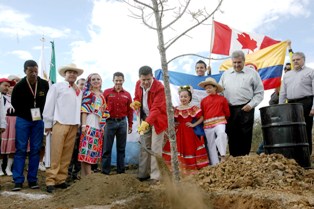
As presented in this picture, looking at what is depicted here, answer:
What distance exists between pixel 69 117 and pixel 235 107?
2518 millimetres

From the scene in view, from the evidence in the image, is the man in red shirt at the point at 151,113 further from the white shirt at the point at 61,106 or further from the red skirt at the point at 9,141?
the red skirt at the point at 9,141

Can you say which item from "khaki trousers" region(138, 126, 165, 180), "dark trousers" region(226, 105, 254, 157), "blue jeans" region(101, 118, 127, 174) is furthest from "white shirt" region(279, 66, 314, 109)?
"blue jeans" region(101, 118, 127, 174)

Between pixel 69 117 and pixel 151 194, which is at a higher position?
pixel 69 117

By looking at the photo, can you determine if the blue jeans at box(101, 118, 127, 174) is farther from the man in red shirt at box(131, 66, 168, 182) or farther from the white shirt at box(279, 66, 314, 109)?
the white shirt at box(279, 66, 314, 109)

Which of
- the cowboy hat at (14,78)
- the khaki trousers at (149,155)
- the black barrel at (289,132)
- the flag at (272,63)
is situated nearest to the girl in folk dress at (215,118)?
the black barrel at (289,132)

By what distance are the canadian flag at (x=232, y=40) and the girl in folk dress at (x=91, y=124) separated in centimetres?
357

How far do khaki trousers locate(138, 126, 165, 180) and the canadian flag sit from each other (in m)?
3.34

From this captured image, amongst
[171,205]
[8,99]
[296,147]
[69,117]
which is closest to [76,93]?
[69,117]

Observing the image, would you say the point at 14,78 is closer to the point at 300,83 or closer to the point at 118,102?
the point at 118,102

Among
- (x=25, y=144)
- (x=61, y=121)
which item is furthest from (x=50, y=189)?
(x=61, y=121)

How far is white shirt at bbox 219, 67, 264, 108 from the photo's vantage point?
17.3 feet

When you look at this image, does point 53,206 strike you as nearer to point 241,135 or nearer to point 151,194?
point 151,194

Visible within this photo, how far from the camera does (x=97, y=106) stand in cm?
525

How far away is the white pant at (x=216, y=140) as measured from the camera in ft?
17.3
